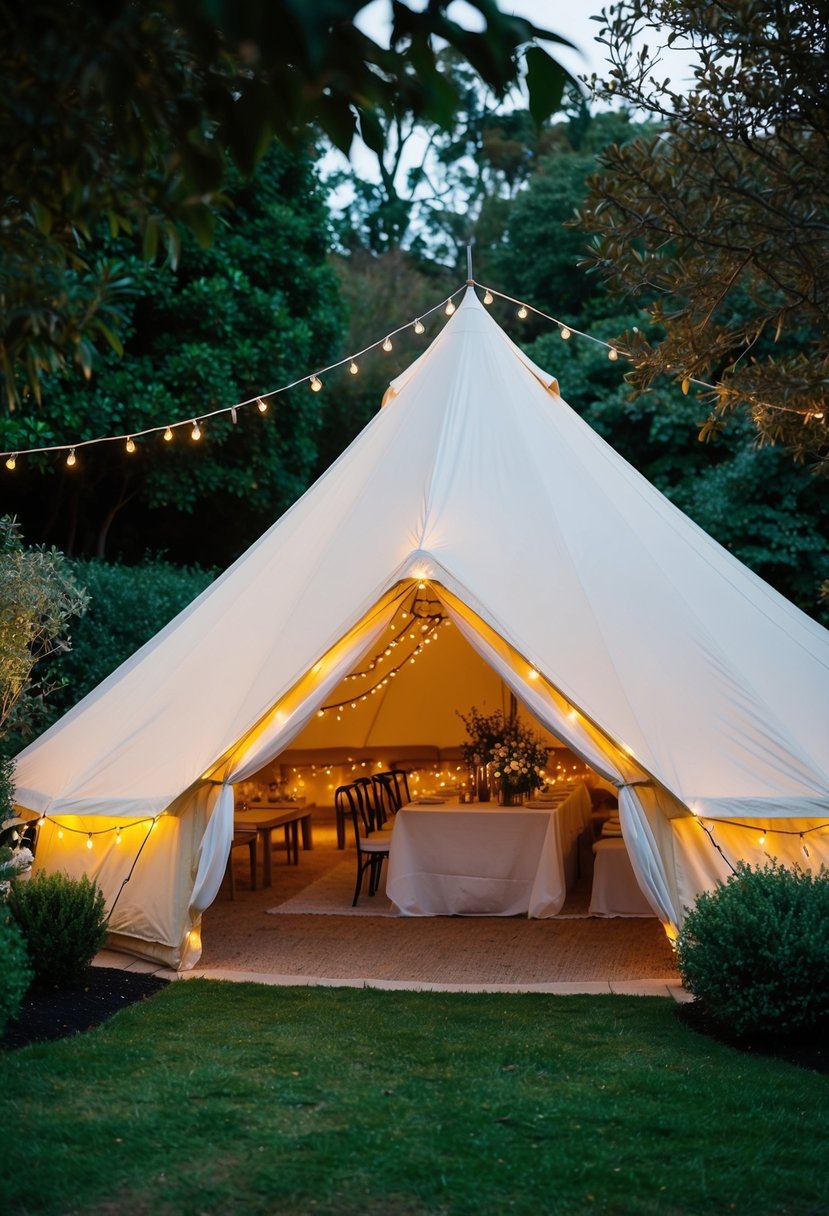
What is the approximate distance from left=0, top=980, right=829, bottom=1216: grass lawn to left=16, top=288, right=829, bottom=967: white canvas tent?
0.91 m

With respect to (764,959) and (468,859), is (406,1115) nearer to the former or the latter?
(764,959)

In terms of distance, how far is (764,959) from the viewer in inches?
177

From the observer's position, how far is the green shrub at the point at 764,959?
449 centimetres

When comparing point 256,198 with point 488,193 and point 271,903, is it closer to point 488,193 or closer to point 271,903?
point 271,903

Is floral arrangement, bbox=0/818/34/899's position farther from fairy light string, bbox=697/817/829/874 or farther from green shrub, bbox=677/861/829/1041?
fairy light string, bbox=697/817/829/874

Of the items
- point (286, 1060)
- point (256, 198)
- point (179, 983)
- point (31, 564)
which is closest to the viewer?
point (286, 1060)

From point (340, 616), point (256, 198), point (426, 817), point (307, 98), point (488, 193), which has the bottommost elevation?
point (426, 817)

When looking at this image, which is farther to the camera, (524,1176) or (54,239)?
(524,1176)

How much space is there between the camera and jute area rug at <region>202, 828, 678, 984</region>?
5883 mm

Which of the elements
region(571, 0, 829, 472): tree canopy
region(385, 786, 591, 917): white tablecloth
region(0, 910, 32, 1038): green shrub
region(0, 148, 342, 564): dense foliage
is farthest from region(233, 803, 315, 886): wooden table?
region(571, 0, 829, 472): tree canopy

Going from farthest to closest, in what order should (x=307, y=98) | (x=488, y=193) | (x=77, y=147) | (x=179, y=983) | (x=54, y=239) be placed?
(x=488, y=193)
(x=179, y=983)
(x=54, y=239)
(x=77, y=147)
(x=307, y=98)

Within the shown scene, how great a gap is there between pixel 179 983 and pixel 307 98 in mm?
4537

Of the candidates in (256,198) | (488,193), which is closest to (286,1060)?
(256,198)

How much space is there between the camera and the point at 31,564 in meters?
6.82
